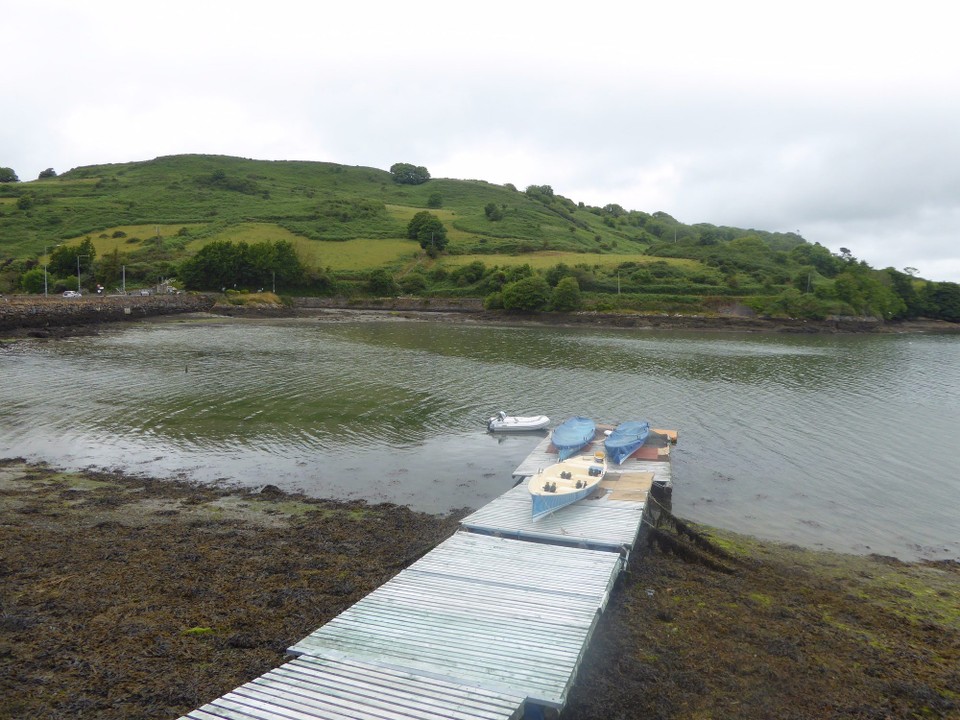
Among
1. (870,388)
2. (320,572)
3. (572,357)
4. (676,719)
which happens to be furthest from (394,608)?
(572,357)

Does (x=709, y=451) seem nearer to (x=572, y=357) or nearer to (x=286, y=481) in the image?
(x=286, y=481)

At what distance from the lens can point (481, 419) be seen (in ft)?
103

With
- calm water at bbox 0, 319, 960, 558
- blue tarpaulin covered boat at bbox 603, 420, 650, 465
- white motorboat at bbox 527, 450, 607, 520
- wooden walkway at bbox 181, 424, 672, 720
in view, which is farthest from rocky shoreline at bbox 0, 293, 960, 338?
wooden walkway at bbox 181, 424, 672, 720

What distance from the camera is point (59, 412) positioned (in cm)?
2962

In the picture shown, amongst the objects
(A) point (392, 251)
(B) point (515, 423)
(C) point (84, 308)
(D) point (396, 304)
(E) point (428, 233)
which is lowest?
(B) point (515, 423)

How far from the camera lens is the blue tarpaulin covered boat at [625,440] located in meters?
22.2

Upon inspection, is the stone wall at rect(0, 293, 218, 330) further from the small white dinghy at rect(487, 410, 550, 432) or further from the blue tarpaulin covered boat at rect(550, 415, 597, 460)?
the blue tarpaulin covered boat at rect(550, 415, 597, 460)

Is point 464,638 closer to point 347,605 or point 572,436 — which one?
point 347,605

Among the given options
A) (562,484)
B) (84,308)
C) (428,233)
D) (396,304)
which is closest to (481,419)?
(562,484)

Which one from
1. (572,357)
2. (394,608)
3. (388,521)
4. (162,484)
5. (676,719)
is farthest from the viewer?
(572,357)

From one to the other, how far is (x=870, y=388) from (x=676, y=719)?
4070 cm

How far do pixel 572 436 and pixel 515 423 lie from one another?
16.6ft

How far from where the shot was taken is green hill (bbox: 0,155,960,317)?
3991 inches

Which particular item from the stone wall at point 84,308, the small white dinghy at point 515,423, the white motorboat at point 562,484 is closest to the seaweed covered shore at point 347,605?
the white motorboat at point 562,484
